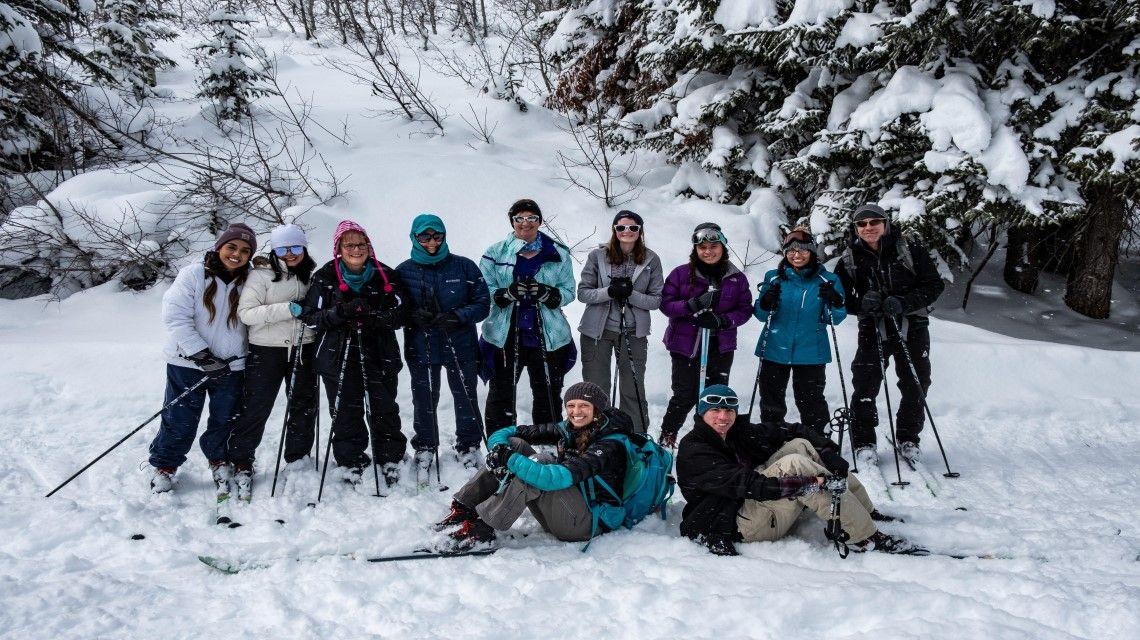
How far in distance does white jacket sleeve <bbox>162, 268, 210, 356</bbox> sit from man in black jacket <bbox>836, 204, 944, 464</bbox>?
187 inches

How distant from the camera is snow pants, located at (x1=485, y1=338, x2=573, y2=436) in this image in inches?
201

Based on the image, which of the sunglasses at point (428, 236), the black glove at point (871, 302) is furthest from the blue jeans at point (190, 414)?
the black glove at point (871, 302)

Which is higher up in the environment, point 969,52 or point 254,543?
point 969,52

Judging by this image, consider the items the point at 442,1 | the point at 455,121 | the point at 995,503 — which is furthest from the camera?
the point at 442,1

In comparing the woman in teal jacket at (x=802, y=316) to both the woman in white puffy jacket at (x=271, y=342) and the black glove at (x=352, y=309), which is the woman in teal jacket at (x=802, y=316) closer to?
A: the black glove at (x=352, y=309)

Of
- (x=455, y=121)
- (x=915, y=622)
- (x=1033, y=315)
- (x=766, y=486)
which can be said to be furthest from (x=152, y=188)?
(x=1033, y=315)

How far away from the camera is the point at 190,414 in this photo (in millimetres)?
Result: 4531

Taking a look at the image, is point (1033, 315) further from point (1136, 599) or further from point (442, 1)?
point (442, 1)

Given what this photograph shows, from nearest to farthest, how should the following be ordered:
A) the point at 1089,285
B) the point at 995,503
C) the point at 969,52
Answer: the point at 995,503, the point at 969,52, the point at 1089,285

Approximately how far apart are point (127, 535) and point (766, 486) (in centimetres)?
376

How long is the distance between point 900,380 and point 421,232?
394 cm

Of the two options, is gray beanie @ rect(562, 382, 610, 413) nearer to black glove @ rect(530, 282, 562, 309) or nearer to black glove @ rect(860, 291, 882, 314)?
black glove @ rect(530, 282, 562, 309)

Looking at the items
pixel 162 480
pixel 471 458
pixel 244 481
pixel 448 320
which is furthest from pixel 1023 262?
pixel 162 480

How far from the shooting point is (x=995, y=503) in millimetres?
4547
